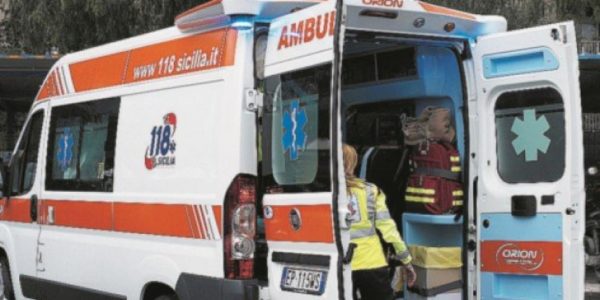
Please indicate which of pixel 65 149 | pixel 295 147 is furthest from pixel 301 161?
pixel 65 149

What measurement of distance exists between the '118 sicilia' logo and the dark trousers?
1460mm

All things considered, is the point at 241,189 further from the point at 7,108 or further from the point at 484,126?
the point at 7,108

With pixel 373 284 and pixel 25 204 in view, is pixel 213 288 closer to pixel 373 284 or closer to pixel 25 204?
pixel 373 284

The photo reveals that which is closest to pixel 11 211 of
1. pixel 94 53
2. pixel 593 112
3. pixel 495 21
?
pixel 94 53

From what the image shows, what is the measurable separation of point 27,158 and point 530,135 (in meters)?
4.56

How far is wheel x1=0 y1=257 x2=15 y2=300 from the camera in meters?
7.59

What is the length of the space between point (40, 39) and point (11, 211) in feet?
26.6

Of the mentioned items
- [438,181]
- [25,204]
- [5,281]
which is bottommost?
[5,281]

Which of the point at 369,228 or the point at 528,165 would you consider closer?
the point at 369,228

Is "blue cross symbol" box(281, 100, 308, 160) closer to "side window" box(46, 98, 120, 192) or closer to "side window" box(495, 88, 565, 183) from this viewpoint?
"side window" box(495, 88, 565, 183)

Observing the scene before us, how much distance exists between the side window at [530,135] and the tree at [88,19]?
28.4ft

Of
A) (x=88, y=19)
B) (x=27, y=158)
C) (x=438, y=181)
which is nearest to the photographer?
(x=438, y=181)

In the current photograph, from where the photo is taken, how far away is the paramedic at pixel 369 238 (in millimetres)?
4648

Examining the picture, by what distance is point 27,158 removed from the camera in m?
7.14
